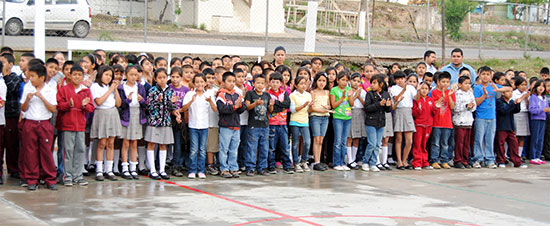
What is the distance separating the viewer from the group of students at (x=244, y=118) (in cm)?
870

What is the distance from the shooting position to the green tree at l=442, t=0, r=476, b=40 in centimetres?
3388

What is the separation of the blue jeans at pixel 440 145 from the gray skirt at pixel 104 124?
221 inches

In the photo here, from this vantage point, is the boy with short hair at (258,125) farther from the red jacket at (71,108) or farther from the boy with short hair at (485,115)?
the boy with short hair at (485,115)

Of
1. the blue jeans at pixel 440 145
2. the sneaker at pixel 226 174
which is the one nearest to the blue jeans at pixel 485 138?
the blue jeans at pixel 440 145

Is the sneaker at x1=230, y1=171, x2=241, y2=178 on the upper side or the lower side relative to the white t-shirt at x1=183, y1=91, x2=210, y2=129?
lower

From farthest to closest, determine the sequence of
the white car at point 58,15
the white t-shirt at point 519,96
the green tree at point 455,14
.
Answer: the green tree at point 455,14 < the white car at point 58,15 < the white t-shirt at point 519,96

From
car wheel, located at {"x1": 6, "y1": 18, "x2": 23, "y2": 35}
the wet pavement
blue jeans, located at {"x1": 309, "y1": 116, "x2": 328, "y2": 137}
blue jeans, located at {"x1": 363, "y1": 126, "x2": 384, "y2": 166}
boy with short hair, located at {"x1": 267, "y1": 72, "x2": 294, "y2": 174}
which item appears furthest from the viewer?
car wheel, located at {"x1": 6, "y1": 18, "x2": 23, "y2": 35}

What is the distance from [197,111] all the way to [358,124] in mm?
2939

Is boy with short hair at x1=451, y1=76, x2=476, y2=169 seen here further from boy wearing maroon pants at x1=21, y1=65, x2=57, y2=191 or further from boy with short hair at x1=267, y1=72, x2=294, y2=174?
boy wearing maroon pants at x1=21, y1=65, x2=57, y2=191

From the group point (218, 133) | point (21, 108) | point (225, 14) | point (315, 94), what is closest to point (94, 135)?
point (21, 108)

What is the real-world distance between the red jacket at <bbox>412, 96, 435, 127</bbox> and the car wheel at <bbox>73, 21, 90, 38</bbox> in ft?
32.8

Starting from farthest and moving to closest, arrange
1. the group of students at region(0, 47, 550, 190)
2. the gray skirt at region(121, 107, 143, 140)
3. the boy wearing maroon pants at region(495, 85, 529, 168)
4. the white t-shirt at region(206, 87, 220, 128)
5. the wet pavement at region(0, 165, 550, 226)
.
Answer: the boy wearing maroon pants at region(495, 85, 529, 168), the white t-shirt at region(206, 87, 220, 128), the gray skirt at region(121, 107, 143, 140), the group of students at region(0, 47, 550, 190), the wet pavement at region(0, 165, 550, 226)

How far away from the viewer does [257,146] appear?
10375 millimetres

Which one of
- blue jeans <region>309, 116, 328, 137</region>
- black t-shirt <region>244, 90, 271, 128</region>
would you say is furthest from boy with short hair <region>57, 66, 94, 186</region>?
blue jeans <region>309, 116, 328, 137</region>
